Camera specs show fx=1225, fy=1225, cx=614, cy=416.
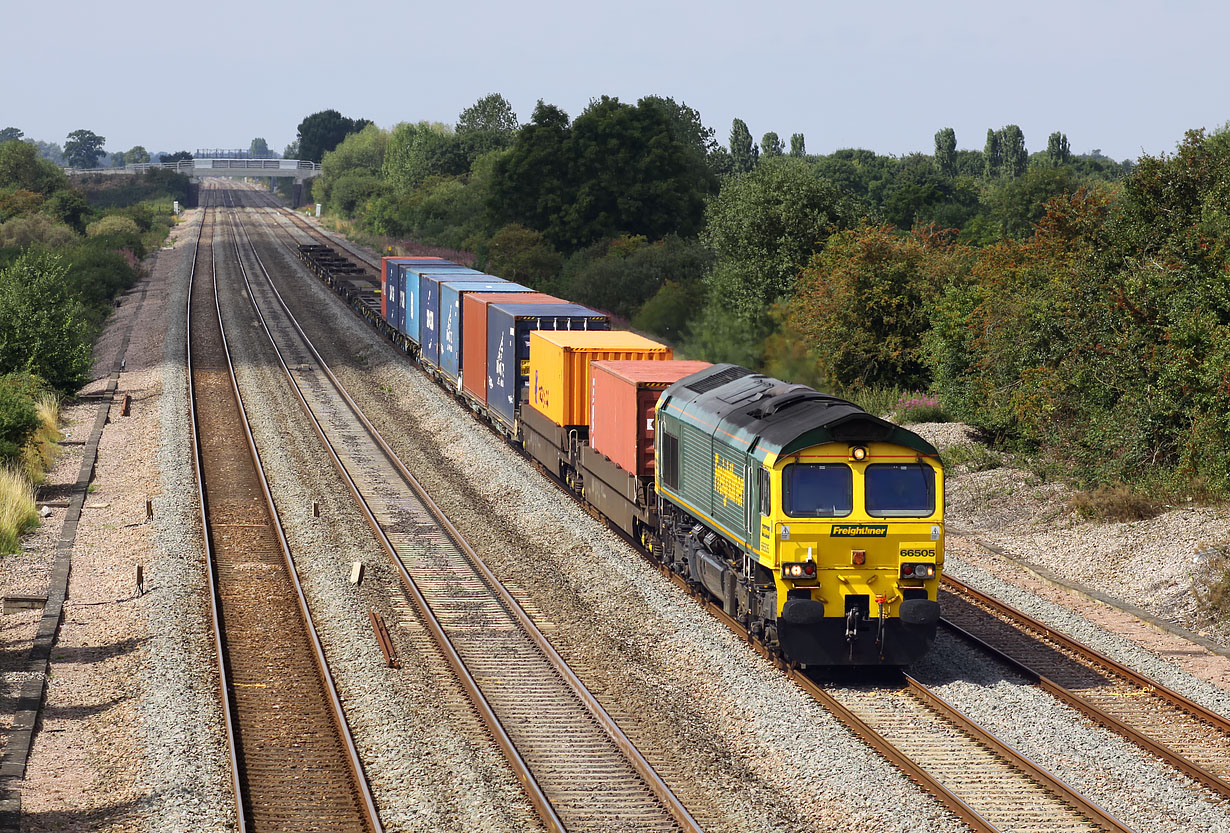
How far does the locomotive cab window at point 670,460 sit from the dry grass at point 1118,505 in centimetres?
969

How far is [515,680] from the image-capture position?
17125 millimetres

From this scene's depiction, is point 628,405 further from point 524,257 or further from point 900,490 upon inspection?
point 524,257

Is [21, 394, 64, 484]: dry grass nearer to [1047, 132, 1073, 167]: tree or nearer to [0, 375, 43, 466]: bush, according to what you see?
[0, 375, 43, 466]: bush

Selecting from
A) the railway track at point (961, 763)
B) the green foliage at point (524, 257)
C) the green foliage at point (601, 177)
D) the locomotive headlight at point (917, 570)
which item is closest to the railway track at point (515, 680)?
the railway track at point (961, 763)

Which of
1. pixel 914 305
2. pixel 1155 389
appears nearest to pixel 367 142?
pixel 914 305

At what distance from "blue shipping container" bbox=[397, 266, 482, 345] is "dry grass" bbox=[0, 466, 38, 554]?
19.7 m

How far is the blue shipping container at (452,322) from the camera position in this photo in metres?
38.9

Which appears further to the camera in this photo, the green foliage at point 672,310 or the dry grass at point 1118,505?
the green foliage at point 672,310

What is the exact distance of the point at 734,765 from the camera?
564 inches

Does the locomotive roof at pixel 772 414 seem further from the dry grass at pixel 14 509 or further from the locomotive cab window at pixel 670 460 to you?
the dry grass at pixel 14 509


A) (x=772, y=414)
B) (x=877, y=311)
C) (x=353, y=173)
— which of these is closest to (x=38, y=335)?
(x=877, y=311)

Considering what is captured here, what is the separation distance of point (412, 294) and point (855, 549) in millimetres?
33330

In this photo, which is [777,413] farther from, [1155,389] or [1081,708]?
[1155,389]

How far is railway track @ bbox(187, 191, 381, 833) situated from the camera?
43.8ft
